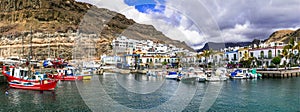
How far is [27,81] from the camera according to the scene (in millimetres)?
18484

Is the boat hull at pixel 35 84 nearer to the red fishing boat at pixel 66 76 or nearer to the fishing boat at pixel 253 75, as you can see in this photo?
the red fishing boat at pixel 66 76

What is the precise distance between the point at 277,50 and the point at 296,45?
3.06m

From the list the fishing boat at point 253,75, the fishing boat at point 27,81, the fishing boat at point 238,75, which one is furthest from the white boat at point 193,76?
the fishing boat at point 27,81

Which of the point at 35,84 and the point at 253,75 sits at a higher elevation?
the point at 253,75

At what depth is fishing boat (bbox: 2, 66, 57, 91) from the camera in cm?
1784

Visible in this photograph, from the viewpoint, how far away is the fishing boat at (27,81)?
58.5ft

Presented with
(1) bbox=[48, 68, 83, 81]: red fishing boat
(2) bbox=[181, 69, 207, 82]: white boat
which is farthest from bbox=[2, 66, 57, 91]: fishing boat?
(2) bbox=[181, 69, 207, 82]: white boat

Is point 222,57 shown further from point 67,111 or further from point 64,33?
point 64,33

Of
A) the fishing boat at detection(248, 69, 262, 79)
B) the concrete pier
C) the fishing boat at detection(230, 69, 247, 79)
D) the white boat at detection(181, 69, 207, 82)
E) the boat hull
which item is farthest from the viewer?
the concrete pier

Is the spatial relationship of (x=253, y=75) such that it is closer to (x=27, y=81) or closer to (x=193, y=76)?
(x=193, y=76)

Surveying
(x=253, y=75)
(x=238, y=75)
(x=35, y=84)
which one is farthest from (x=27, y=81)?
(x=253, y=75)

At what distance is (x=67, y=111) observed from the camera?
36.9ft

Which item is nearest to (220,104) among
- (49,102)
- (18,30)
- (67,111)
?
(67,111)

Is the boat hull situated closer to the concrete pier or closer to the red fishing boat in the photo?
the red fishing boat
